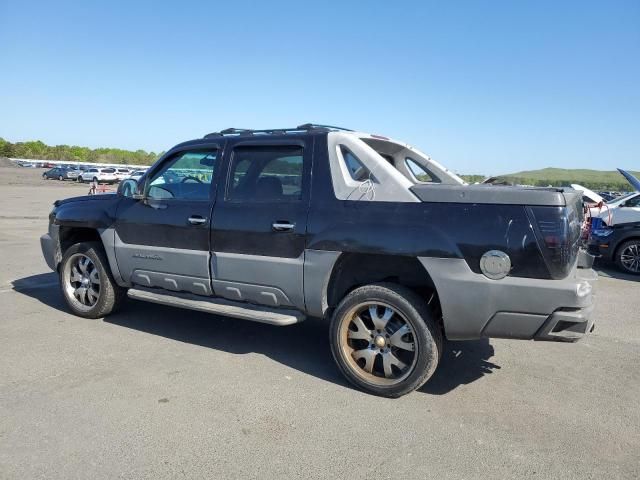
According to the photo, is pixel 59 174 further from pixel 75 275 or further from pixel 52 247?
pixel 75 275

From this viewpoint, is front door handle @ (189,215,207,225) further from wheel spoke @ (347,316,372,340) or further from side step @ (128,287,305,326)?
wheel spoke @ (347,316,372,340)

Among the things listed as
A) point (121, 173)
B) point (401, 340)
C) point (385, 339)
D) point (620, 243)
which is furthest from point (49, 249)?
point (121, 173)

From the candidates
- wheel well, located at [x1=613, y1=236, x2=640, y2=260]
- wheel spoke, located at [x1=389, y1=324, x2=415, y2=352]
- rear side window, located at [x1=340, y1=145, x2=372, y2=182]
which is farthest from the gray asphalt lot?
wheel well, located at [x1=613, y1=236, x2=640, y2=260]

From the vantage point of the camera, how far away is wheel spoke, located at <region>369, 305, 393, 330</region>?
3975mm

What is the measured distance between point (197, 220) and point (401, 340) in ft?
6.89

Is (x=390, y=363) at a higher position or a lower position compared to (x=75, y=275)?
lower

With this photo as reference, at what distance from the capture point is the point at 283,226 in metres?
4.29

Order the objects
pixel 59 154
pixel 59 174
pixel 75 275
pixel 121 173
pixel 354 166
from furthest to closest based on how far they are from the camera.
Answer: pixel 59 154, pixel 121 173, pixel 59 174, pixel 75 275, pixel 354 166

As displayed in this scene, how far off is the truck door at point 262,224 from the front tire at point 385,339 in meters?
0.49

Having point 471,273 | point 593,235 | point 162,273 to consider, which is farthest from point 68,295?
point 593,235

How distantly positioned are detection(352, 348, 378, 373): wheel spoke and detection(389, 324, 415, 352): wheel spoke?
0.18 meters

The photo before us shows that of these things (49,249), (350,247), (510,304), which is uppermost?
(350,247)

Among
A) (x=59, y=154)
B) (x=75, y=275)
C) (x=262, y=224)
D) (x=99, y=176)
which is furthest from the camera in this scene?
(x=59, y=154)

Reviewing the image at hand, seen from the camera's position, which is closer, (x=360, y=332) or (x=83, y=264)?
(x=360, y=332)
